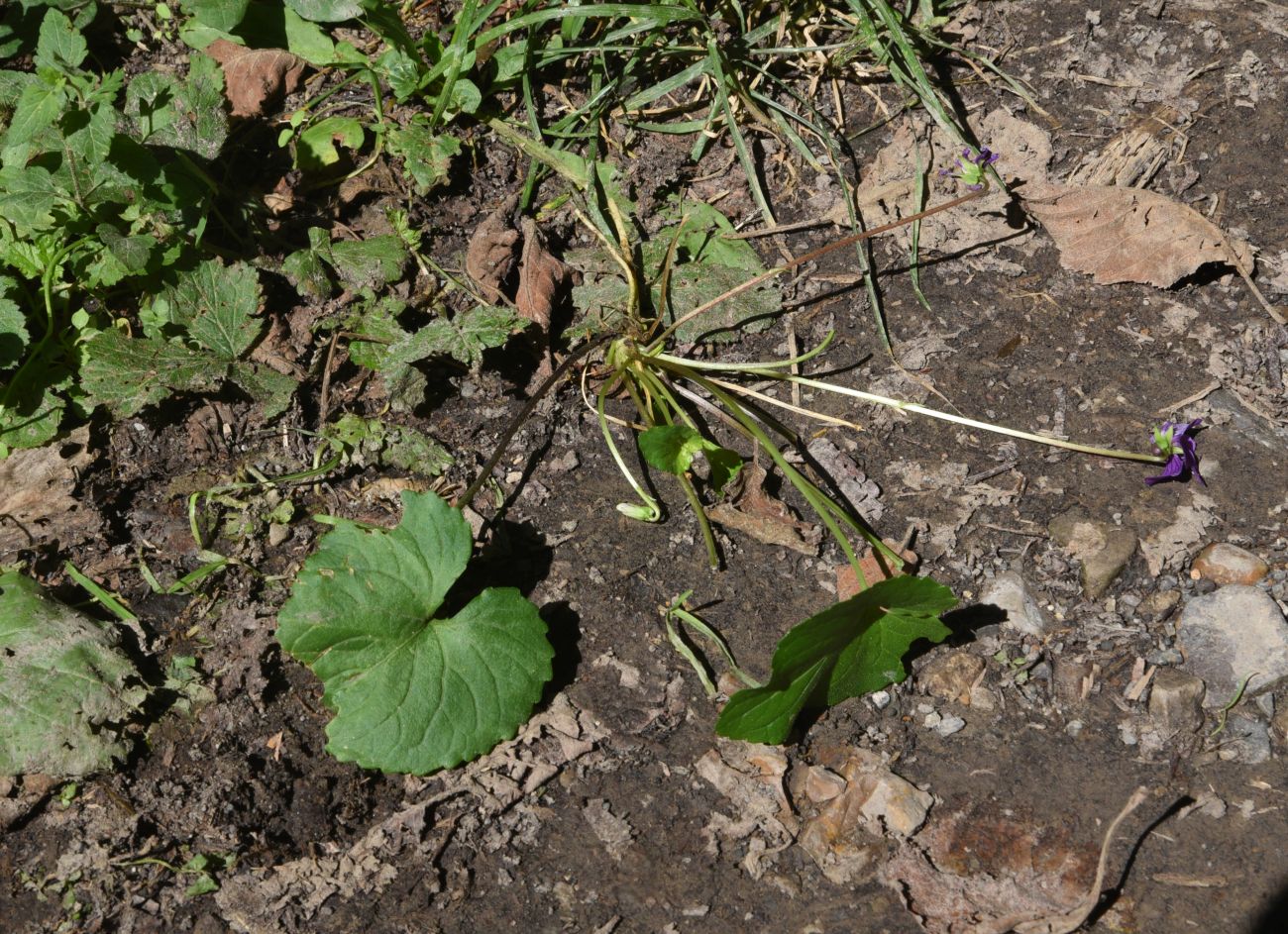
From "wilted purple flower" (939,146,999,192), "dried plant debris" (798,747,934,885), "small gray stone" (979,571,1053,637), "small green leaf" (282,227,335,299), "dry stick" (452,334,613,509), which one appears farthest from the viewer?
"wilted purple flower" (939,146,999,192)

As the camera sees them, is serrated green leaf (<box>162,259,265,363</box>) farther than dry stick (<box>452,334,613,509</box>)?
Yes

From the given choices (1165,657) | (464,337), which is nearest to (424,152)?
(464,337)

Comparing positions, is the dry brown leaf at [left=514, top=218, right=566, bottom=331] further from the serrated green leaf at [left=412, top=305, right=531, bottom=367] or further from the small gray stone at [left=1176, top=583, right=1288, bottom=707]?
the small gray stone at [left=1176, top=583, right=1288, bottom=707]

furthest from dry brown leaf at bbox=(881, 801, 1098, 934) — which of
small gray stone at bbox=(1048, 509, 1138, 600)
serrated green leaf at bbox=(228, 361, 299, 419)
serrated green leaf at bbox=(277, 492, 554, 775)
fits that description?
serrated green leaf at bbox=(228, 361, 299, 419)

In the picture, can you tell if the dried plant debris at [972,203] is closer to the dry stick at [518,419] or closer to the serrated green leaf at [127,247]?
the dry stick at [518,419]

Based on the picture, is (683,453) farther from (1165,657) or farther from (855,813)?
(1165,657)
